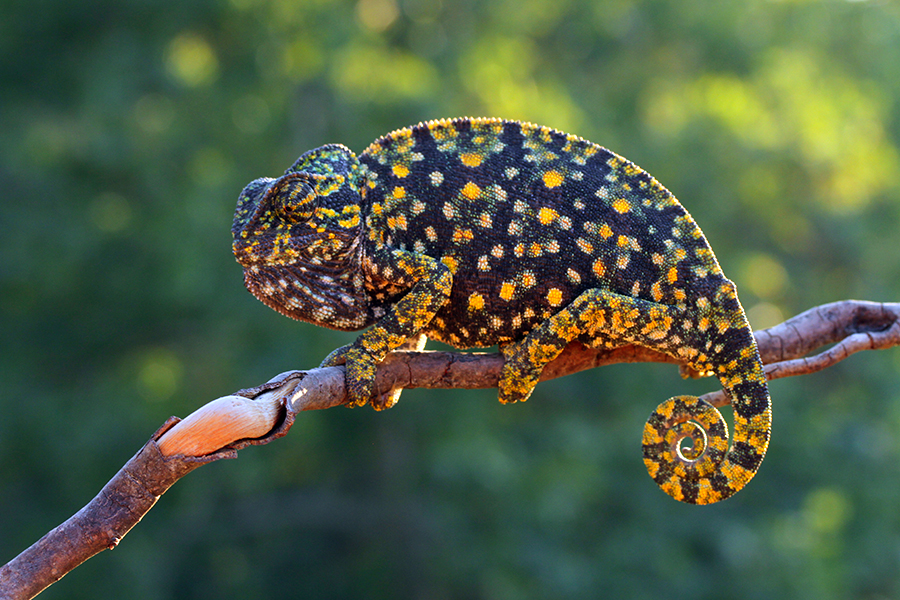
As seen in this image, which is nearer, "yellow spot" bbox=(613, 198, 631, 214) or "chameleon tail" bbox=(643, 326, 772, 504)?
"chameleon tail" bbox=(643, 326, 772, 504)

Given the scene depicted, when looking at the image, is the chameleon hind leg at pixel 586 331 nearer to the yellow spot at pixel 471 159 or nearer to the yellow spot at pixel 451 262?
the yellow spot at pixel 451 262

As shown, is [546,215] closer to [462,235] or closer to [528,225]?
[528,225]

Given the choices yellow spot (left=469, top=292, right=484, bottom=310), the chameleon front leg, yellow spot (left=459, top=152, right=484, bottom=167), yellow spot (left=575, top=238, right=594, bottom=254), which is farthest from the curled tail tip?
yellow spot (left=459, top=152, right=484, bottom=167)

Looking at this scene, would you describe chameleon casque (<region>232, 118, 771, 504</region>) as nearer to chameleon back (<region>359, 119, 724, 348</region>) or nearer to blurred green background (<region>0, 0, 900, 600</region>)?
chameleon back (<region>359, 119, 724, 348</region>)

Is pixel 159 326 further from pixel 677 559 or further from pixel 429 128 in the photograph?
pixel 429 128

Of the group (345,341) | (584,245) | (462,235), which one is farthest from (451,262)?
Answer: (345,341)

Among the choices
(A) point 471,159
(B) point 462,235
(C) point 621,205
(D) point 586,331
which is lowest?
(D) point 586,331

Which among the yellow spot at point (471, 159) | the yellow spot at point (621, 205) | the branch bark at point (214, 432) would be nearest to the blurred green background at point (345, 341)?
the yellow spot at point (471, 159)
